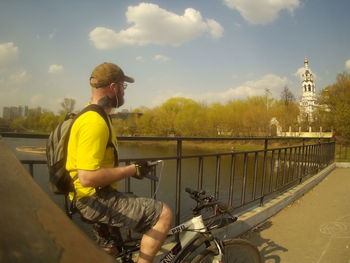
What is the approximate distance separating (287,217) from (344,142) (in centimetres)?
2405

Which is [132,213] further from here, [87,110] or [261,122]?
[261,122]

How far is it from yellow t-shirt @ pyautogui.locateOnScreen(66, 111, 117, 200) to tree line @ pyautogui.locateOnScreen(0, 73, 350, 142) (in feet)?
95.4

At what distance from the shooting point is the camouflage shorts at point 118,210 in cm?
183

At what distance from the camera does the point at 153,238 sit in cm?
190

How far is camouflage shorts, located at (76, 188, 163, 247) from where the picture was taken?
1831mm

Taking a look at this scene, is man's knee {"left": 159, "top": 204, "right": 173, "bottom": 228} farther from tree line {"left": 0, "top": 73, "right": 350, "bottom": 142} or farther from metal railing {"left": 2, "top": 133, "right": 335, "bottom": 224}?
tree line {"left": 0, "top": 73, "right": 350, "bottom": 142}

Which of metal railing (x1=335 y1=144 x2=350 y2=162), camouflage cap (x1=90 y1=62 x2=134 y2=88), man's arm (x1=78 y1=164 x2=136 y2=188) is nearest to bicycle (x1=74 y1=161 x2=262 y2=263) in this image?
man's arm (x1=78 y1=164 x2=136 y2=188)

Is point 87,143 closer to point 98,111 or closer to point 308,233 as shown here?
point 98,111

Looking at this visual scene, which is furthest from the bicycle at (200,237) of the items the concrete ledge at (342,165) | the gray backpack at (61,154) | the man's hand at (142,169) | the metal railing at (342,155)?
the metal railing at (342,155)

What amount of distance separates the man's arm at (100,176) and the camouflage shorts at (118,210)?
0.13m

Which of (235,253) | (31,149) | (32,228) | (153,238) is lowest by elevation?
(235,253)

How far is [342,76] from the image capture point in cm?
3978

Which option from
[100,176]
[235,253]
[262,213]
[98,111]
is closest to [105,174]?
[100,176]

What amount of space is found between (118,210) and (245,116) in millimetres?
56185
